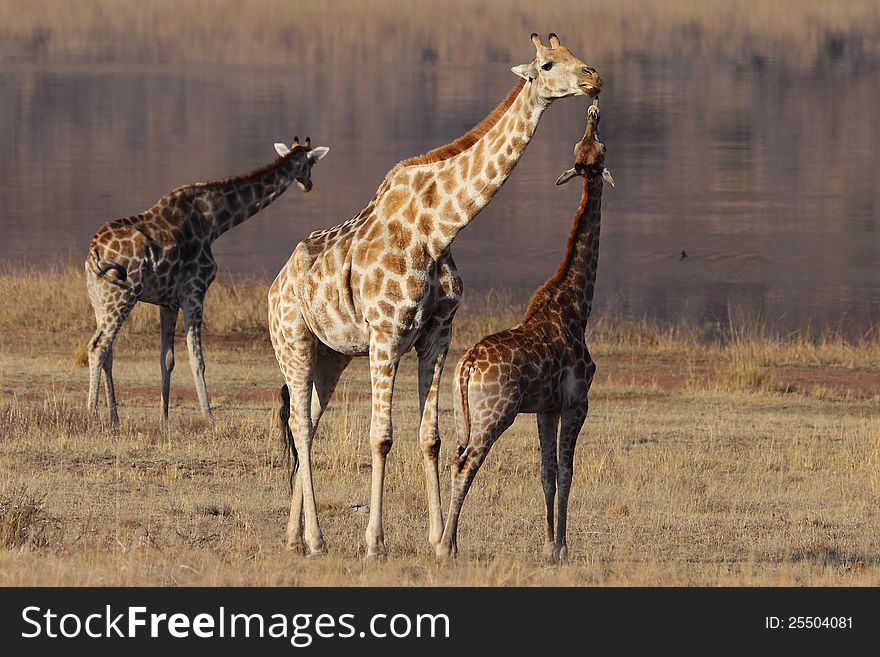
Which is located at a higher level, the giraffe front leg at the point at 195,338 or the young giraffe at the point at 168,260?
the young giraffe at the point at 168,260

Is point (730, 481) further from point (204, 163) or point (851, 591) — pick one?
point (204, 163)

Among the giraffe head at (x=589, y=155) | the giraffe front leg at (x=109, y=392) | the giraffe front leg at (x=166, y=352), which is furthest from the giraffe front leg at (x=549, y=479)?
the giraffe front leg at (x=109, y=392)

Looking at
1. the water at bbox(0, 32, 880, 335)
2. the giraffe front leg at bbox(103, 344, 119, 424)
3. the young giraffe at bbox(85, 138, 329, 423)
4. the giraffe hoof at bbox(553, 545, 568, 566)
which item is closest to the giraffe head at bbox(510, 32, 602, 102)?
the giraffe hoof at bbox(553, 545, 568, 566)

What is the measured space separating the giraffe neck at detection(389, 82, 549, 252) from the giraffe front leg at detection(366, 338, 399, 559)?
2.28 ft

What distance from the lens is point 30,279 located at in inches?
997

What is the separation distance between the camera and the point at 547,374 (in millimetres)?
10766

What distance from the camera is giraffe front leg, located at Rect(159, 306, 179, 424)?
52.6ft

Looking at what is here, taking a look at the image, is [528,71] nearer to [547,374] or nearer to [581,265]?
[581,265]

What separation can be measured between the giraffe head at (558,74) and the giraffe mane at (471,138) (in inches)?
10.3

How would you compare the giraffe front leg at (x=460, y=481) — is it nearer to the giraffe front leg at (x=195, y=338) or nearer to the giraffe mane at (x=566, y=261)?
the giraffe mane at (x=566, y=261)

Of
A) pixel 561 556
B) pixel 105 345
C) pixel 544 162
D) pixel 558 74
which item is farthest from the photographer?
pixel 544 162

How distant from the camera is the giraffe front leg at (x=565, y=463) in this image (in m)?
10.9

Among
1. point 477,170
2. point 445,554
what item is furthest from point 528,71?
point 445,554

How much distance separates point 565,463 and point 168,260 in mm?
6396
